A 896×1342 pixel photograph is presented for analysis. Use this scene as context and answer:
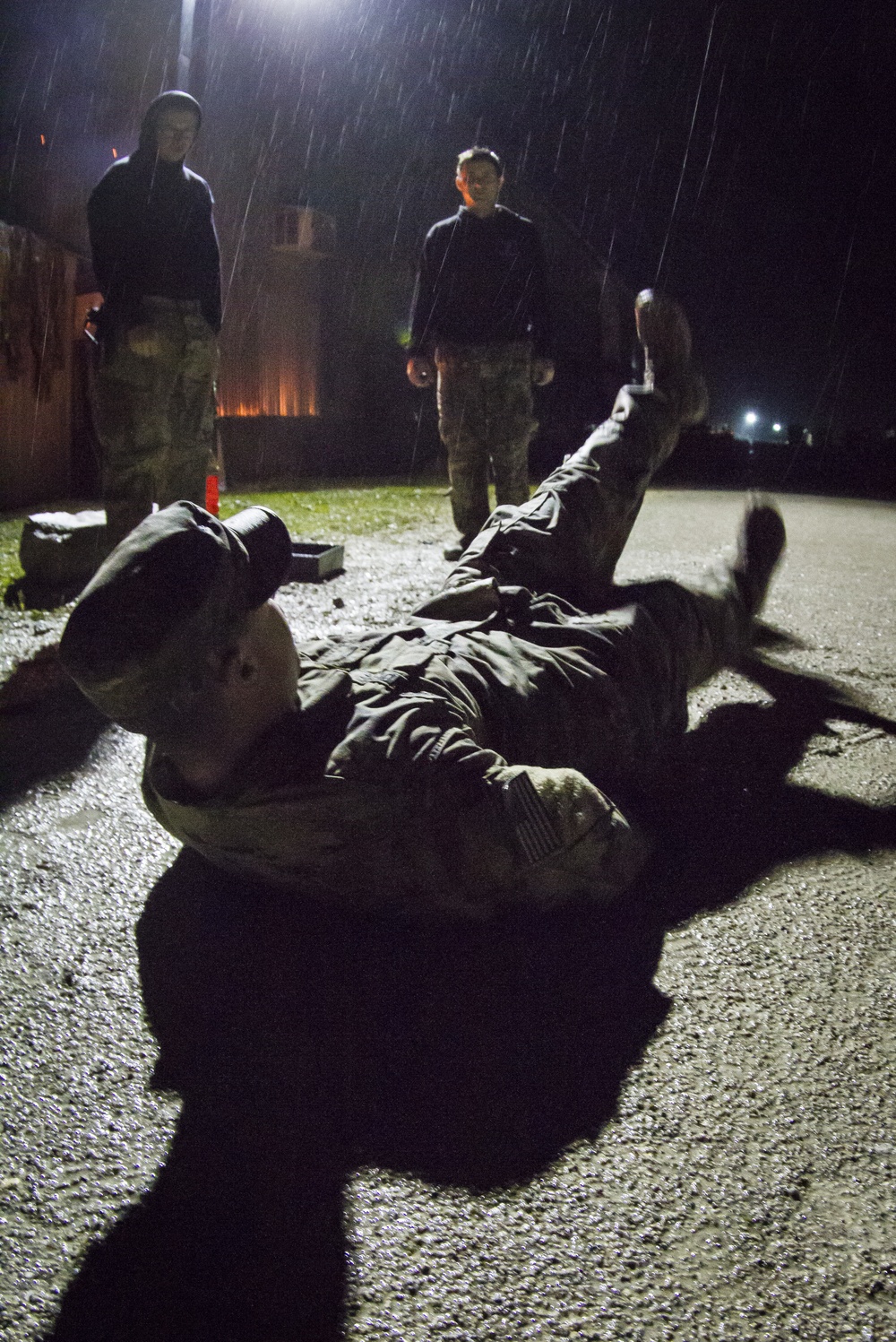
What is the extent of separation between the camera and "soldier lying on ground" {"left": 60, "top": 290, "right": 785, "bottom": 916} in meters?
1.16

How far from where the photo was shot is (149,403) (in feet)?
12.1

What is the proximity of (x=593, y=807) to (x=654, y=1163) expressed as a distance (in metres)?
0.46

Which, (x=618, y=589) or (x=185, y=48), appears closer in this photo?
(x=618, y=589)

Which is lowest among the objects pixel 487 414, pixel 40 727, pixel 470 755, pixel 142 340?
pixel 40 727

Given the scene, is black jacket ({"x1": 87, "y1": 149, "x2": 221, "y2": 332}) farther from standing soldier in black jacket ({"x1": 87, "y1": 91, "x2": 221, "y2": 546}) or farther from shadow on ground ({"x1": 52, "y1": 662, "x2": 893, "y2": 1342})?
shadow on ground ({"x1": 52, "y1": 662, "x2": 893, "y2": 1342})

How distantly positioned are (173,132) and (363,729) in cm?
329

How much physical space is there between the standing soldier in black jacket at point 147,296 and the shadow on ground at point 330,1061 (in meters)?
2.45

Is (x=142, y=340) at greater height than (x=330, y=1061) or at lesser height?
greater

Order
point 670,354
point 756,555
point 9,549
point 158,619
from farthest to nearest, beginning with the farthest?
point 9,549, point 670,354, point 756,555, point 158,619

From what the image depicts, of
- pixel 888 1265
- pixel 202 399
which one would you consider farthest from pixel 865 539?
pixel 888 1265

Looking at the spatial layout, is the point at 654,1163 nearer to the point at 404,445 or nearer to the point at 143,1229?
the point at 143,1229

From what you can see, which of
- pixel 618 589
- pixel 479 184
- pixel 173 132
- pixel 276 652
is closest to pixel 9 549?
pixel 173 132

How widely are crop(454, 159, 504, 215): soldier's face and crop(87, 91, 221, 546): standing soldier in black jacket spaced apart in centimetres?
121

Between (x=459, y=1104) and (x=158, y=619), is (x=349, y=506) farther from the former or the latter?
(x=459, y=1104)
